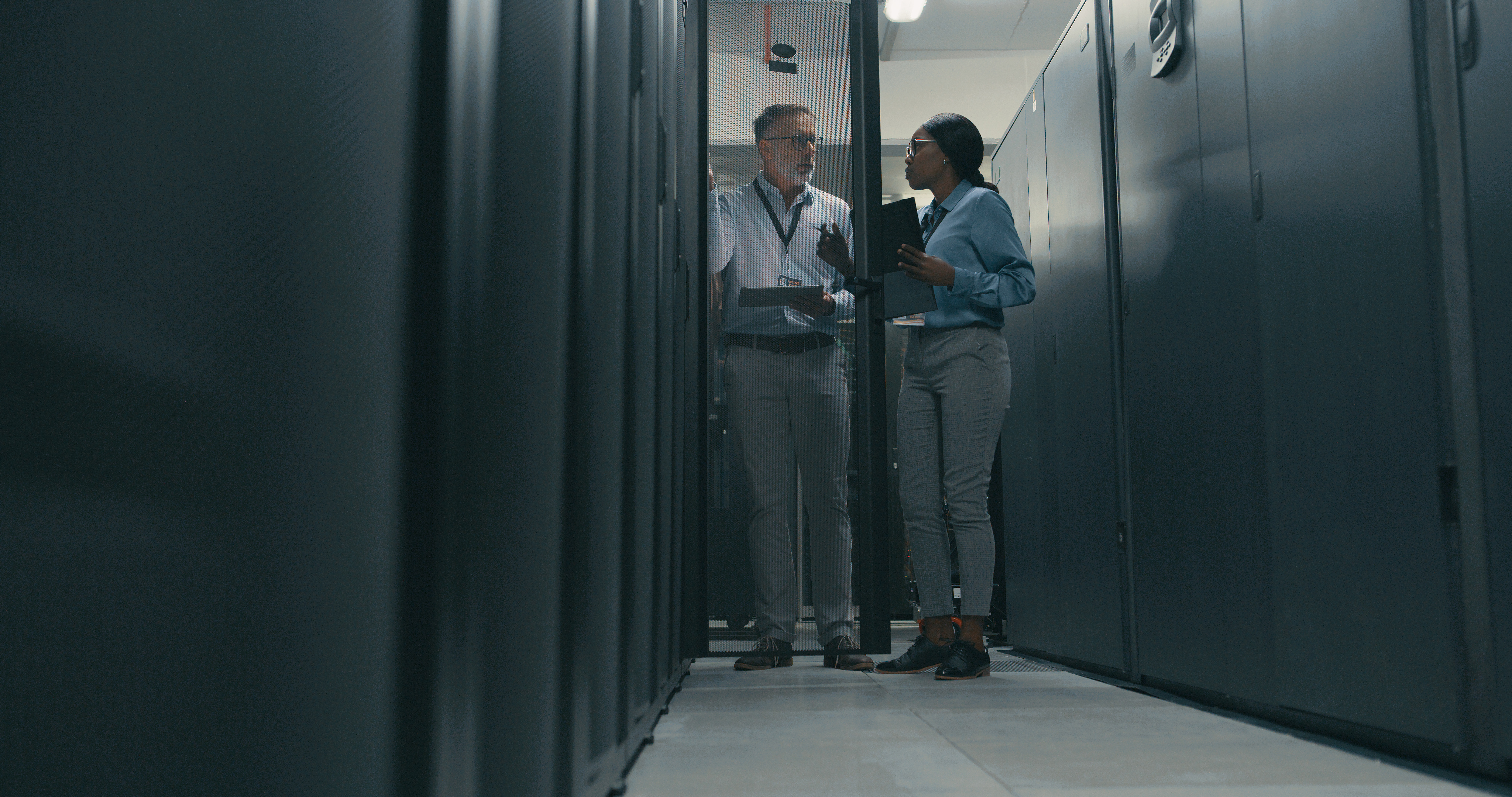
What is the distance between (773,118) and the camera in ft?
9.50

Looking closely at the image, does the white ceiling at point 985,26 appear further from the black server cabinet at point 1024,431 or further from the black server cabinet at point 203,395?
the black server cabinet at point 203,395

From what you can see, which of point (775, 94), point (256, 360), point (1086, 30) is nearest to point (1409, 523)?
point (256, 360)

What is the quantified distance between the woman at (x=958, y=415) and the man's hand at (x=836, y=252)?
0.36 metres

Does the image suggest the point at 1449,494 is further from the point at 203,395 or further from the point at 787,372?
the point at 787,372

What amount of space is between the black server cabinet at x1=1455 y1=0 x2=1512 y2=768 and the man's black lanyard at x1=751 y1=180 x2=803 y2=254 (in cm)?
182

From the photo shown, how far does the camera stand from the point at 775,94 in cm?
290

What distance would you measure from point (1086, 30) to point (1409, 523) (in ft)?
6.00

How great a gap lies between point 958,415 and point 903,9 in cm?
379

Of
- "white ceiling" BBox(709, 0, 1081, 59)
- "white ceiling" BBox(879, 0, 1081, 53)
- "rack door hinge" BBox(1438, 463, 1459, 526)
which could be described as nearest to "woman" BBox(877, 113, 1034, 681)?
"rack door hinge" BBox(1438, 463, 1459, 526)

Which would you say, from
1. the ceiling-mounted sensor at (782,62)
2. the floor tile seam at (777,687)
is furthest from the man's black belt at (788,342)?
the floor tile seam at (777,687)

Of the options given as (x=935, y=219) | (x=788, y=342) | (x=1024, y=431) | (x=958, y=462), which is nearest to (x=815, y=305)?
(x=788, y=342)

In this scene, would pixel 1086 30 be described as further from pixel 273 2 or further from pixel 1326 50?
pixel 273 2

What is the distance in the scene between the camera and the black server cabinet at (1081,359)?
2516mm

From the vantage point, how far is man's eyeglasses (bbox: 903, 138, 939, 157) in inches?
103
